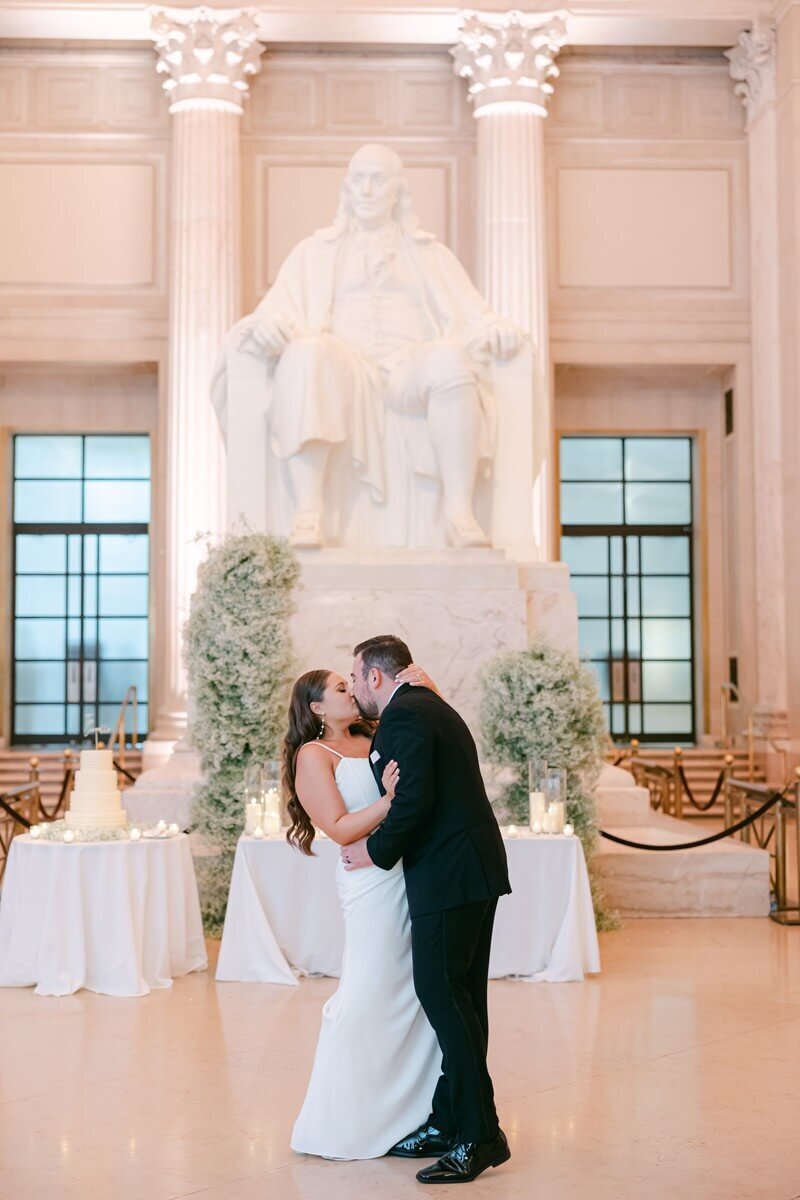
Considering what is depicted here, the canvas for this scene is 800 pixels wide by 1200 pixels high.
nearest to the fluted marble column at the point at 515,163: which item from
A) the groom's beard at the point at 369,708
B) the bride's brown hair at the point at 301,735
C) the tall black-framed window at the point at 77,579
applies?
→ the tall black-framed window at the point at 77,579

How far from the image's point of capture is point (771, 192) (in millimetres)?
14258

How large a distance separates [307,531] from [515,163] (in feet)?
23.1

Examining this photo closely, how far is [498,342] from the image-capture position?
835cm

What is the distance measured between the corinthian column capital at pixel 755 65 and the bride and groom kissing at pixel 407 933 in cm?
1222

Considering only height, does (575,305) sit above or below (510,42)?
below

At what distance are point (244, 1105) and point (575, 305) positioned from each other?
11602mm

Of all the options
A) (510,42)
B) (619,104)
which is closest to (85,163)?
(510,42)

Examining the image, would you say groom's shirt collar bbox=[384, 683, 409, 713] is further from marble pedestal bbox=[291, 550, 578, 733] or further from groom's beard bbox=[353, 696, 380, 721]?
marble pedestal bbox=[291, 550, 578, 733]

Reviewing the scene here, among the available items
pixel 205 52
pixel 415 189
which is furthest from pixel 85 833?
pixel 415 189

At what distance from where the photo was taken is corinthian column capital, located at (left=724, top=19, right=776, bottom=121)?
14078mm

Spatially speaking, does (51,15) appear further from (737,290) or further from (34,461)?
(737,290)

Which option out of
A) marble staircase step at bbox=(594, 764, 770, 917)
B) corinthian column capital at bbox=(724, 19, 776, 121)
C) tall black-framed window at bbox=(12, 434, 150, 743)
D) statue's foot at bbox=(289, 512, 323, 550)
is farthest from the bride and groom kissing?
corinthian column capital at bbox=(724, 19, 776, 121)

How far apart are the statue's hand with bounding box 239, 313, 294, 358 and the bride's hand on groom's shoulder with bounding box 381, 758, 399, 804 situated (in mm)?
5177

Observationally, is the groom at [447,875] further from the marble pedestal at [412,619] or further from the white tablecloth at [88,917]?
the marble pedestal at [412,619]
